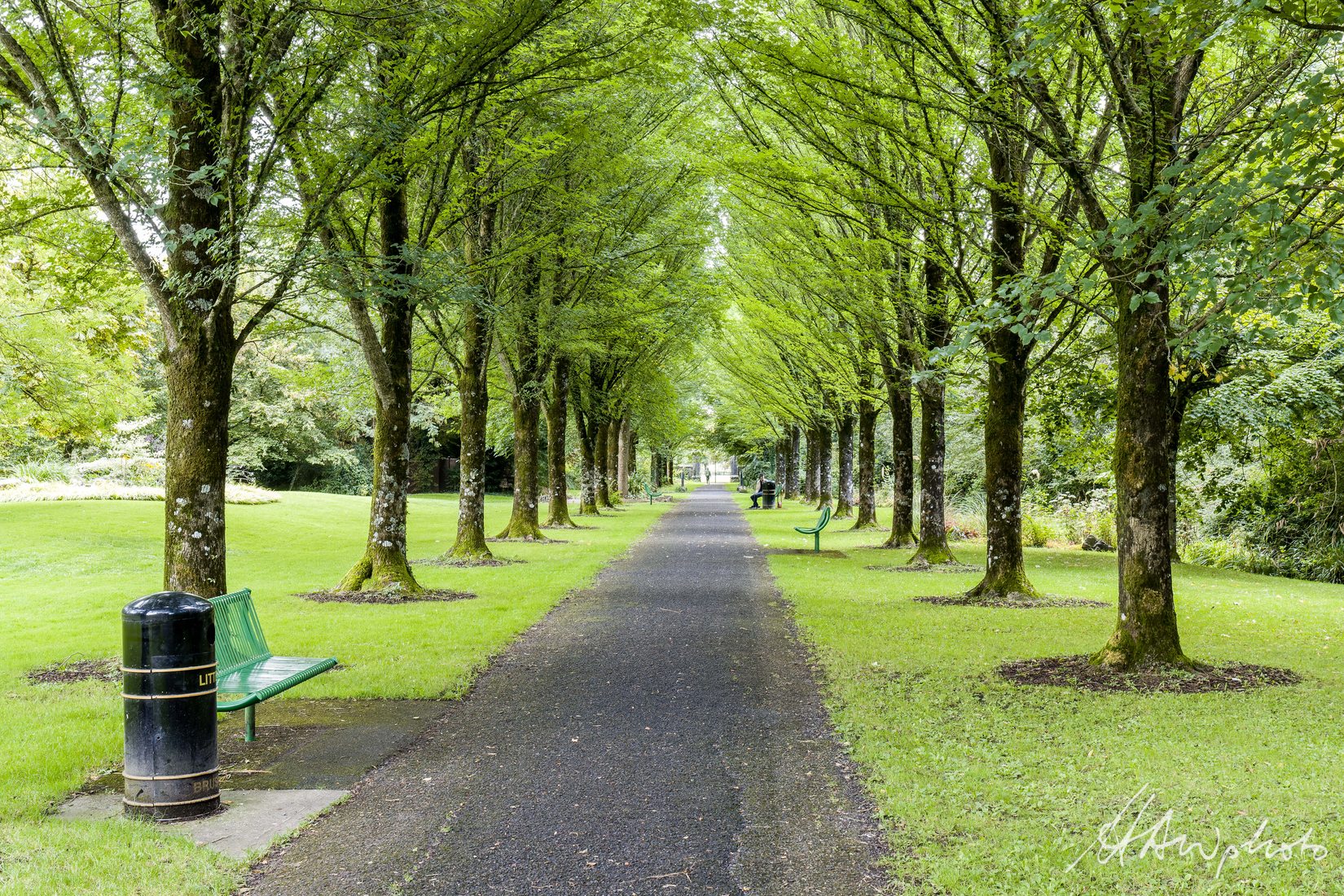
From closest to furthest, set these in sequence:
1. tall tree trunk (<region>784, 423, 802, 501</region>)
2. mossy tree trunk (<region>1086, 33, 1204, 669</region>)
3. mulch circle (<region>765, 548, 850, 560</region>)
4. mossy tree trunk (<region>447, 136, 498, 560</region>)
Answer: mossy tree trunk (<region>1086, 33, 1204, 669</region>) → mossy tree trunk (<region>447, 136, 498, 560</region>) → mulch circle (<region>765, 548, 850, 560</region>) → tall tree trunk (<region>784, 423, 802, 501</region>)

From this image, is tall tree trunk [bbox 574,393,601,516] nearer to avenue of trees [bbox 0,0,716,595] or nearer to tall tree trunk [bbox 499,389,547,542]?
tall tree trunk [bbox 499,389,547,542]

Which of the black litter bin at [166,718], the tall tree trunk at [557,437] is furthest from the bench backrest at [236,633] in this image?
the tall tree trunk at [557,437]

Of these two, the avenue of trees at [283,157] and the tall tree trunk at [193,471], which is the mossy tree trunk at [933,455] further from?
the tall tree trunk at [193,471]

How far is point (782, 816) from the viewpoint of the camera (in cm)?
486

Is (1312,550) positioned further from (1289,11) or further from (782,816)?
(782,816)

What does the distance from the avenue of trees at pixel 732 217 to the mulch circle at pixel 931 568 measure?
458 mm

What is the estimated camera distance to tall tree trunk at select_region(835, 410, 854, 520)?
106 feet

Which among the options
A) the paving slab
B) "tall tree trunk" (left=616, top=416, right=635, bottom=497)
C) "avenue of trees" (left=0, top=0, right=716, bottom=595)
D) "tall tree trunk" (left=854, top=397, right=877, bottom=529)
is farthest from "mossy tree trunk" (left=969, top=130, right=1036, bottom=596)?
"tall tree trunk" (left=616, top=416, right=635, bottom=497)

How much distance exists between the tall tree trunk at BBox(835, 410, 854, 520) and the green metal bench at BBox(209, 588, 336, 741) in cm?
2561

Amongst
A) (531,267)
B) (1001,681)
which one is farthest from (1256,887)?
(531,267)

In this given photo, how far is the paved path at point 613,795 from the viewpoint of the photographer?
4152 mm

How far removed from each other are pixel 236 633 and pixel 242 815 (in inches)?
82.2

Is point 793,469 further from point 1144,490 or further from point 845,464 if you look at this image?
point 1144,490

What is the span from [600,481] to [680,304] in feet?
49.5
